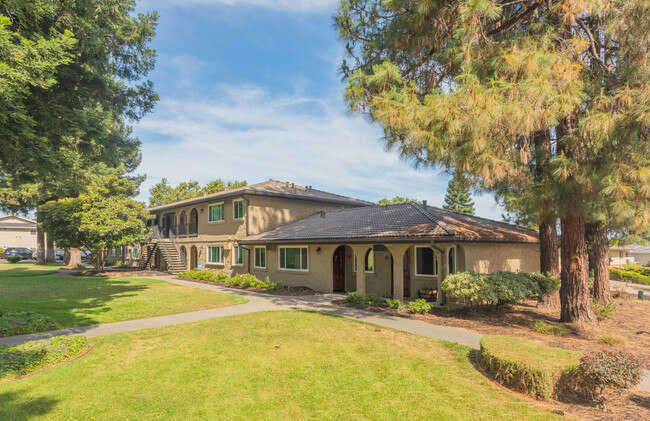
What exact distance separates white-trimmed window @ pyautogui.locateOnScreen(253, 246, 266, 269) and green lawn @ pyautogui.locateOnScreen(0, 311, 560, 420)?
12.5 m

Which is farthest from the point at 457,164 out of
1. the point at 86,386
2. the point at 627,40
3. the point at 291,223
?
the point at 291,223

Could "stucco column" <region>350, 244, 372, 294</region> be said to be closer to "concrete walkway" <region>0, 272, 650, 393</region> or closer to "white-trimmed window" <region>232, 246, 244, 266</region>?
"concrete walkway" <region>0, 272, 650, 393</region>

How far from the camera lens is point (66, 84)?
1173 centimetres

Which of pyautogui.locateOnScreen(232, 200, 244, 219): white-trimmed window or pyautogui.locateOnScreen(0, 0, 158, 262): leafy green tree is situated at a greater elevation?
pyautogui.locateOnScreen(0, 0, 158, 262): leafy green tree

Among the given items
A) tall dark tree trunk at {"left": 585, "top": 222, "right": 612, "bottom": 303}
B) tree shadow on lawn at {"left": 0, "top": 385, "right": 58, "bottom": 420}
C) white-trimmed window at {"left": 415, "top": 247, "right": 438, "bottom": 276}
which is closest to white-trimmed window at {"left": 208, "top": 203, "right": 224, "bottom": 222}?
white-trimmed window at {"left": 415, "top": 247, "right": 438, "bottom": 276}

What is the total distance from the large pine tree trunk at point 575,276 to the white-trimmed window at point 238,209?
57.4 ft

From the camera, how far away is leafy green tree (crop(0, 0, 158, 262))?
8711 mm

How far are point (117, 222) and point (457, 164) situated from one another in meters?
23.9

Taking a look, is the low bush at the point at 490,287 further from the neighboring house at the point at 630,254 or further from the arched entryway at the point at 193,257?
the neighboring house at the point at 630,254

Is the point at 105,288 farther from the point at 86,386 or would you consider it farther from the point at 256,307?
the point at 86,386

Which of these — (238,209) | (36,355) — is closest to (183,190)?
Result: (238,209)

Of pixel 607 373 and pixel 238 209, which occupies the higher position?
pixel 238 209

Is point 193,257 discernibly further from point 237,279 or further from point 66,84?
point 66,84

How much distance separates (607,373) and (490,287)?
600 cm
